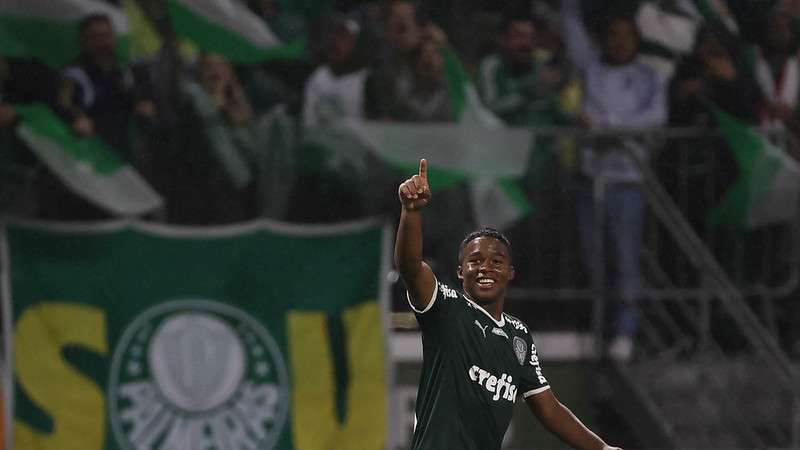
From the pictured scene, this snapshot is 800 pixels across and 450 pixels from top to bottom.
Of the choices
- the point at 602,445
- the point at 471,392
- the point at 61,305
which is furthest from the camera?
the point at 61,305

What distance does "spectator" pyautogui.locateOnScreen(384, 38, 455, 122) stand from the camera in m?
10.4

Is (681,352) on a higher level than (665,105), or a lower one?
lower

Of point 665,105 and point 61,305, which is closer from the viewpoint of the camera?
point 61,305

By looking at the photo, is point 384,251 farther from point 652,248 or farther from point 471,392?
point 471,392

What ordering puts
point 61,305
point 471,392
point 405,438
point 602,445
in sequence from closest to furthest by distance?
point 471,392 → point 602,445 → point 61,305 → point 405,438

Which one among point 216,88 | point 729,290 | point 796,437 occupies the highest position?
point 216,88

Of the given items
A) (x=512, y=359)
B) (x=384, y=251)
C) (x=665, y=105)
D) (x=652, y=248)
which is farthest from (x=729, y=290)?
(x=512, y=359)

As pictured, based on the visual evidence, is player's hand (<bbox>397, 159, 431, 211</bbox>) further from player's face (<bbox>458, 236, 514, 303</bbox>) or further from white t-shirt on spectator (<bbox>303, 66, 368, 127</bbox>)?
white t-shirt on spectator (<bbox>303, 66, 368, 127</bbox>)

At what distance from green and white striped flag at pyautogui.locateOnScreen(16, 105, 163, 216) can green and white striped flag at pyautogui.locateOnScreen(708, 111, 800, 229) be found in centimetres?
403

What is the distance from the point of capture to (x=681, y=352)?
10961 mm

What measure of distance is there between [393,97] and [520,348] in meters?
4.91

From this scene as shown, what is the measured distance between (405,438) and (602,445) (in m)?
4.73

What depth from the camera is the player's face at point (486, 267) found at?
548 cm

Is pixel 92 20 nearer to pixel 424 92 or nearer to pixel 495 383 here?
pixel 424 92
